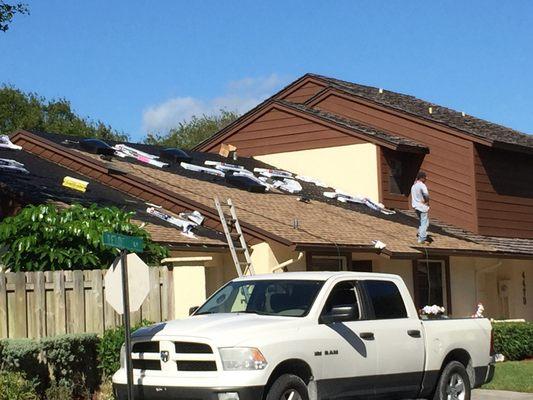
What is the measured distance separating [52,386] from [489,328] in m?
5.73

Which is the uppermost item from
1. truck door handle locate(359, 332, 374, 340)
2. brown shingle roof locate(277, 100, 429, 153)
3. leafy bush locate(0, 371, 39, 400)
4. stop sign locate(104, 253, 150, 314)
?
brown shingle roof locate(277, 100, 429, 153)

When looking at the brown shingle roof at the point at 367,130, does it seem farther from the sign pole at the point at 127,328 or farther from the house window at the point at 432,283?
the sign pole at the point at 127,328

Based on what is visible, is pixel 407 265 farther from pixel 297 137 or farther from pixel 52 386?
pixel 52 386

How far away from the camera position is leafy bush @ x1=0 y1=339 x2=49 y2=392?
10.9m

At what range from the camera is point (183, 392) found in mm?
9203

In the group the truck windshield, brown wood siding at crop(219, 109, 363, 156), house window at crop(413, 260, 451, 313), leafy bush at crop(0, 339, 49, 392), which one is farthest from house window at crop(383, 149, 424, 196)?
leafy bush at crop(0, 339, 49, 392)

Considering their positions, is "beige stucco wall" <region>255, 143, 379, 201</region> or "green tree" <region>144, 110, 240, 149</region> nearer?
"beige stucco wall" <region>255, 143, 379, 201</region>

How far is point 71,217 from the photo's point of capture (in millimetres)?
13789

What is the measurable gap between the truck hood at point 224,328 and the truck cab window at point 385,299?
1416mm

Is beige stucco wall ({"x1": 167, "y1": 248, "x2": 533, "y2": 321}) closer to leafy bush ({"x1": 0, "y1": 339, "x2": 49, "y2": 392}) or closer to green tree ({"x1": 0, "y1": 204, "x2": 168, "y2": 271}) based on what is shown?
green tree ({"x1": 0, "y1": 204, "x2": 168, "y2": 271})

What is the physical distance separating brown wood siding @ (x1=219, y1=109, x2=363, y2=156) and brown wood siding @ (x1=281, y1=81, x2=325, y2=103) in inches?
96.9

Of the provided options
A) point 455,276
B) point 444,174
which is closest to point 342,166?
point 444,174

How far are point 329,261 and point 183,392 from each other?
12.1 meters

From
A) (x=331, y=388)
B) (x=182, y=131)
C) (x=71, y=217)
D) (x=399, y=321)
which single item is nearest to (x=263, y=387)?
(x=331, y=388)
